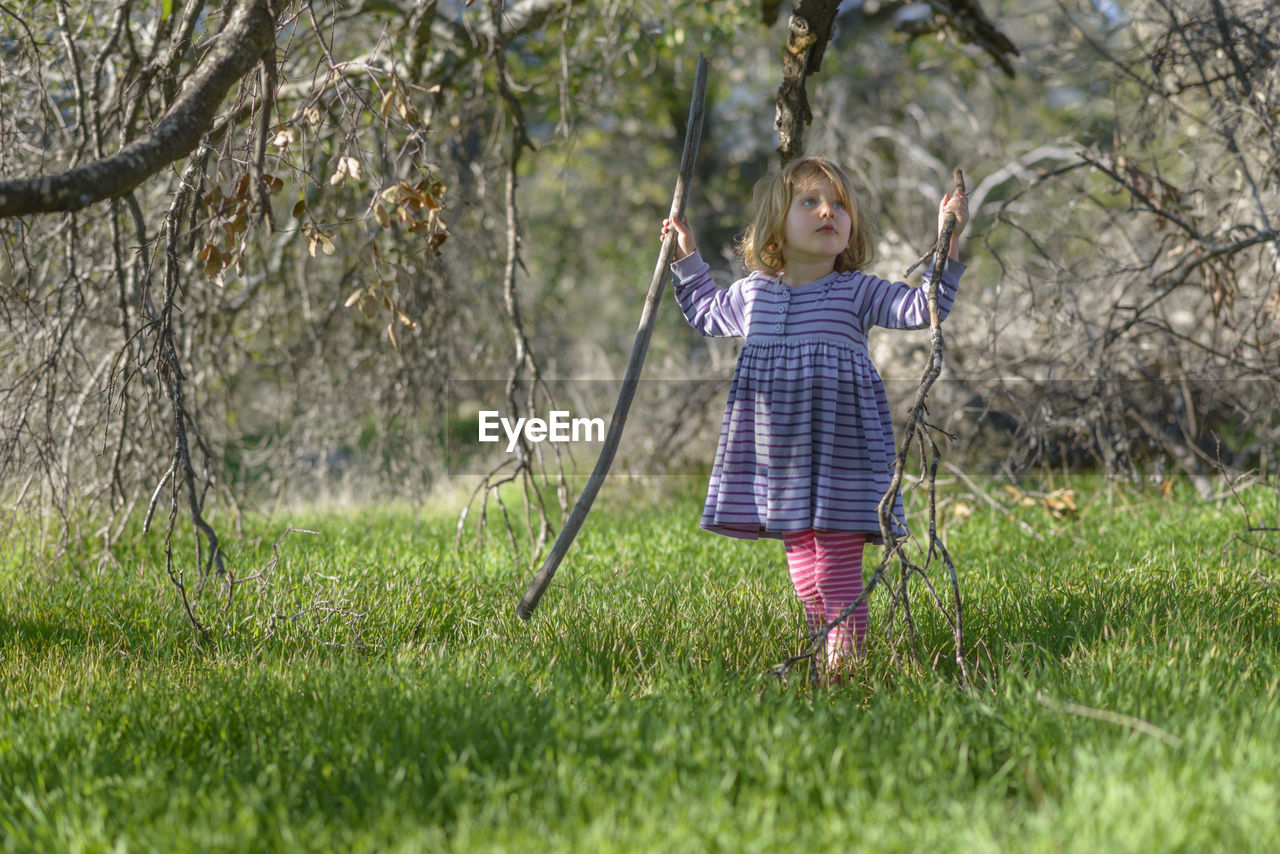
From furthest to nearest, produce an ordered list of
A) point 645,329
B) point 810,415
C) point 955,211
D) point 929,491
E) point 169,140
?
point 810,415
point 645,329
point 955,211
point 929,491
point 169,140

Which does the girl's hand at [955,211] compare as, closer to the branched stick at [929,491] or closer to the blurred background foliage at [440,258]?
the branched stick at [929,491]

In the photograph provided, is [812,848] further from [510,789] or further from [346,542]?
[346,542]

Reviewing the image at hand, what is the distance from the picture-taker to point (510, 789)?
2098mm

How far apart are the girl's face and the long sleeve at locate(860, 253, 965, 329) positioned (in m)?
0.16

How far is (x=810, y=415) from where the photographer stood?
3164 millimetres

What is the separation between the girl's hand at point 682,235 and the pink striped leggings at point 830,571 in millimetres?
985

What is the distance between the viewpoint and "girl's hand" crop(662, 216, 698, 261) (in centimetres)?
324

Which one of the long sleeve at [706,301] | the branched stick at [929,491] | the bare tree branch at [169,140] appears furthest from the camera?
the long sleeve at [706,301]

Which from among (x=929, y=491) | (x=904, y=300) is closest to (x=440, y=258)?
(x=904, y=300)

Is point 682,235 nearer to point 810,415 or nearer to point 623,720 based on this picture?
point 810,415

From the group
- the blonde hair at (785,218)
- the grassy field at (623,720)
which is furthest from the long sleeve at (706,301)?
the grassy field at (623,720)

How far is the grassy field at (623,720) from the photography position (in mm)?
1939

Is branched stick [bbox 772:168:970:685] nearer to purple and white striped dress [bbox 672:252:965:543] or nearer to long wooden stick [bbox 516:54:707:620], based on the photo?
purple and white striped dress [bbox 672:252:965:543]

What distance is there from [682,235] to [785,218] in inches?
13.4
